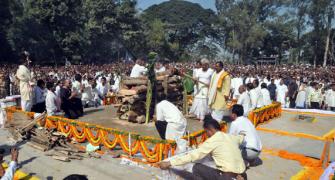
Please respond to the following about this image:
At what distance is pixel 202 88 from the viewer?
9.05 metres

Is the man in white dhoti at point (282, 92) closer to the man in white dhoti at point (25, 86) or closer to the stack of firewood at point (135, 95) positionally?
the stack of firewood at point (135, 95)

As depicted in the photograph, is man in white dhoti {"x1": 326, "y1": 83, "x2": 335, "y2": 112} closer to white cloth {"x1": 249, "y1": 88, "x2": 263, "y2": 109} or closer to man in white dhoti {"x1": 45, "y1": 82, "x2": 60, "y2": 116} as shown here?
white cloth {"x1": 249, "y1": 88, "x2": 263, "y2": 109}

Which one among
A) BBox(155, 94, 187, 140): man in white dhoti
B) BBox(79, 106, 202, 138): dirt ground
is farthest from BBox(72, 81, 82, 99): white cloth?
BBox(155, 94, 187, 140): man in white dhoti

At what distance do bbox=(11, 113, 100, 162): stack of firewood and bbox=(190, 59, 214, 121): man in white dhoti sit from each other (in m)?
3.73

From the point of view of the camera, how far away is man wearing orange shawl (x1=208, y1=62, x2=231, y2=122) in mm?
7598

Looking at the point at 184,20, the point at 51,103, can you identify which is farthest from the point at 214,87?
the point at 184,20

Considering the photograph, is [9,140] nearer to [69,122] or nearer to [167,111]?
[69,122]

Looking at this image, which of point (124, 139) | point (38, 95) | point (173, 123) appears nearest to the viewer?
point (173, 123)

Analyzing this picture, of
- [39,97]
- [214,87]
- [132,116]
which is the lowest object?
[132,116]

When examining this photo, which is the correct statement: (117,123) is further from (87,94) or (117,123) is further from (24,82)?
(87,94)

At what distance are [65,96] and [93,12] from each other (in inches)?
1128

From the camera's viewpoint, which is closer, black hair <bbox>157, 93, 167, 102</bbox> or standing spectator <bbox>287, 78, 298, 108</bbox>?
black hair <bbox>157, 93, 167, 102</bbox>

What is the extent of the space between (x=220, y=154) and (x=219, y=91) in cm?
340

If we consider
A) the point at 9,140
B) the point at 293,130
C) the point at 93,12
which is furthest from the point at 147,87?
the point at 93,12
